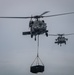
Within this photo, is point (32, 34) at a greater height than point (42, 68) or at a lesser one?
greater

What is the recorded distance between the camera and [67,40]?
116 feet

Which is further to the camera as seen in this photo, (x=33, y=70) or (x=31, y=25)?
Result: (x=31, y=25)

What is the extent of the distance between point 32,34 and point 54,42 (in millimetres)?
12227

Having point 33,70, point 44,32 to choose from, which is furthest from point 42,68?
point 44,32

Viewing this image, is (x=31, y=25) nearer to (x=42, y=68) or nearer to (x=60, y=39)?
(x=42, y=68)

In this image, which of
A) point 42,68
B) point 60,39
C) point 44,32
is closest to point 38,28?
point 44,32

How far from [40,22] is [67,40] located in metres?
12.8

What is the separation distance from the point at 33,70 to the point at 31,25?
4.93 m

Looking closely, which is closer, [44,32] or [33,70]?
[33,70]

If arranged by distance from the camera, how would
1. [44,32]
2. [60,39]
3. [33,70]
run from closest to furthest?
[33,70], [44,32], [60,39]

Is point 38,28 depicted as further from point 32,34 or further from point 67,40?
point 67,40

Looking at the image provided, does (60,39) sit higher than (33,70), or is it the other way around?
(60,39)

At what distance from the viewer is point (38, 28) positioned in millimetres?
23000

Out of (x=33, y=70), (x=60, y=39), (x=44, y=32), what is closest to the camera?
(x=33, y=70)
